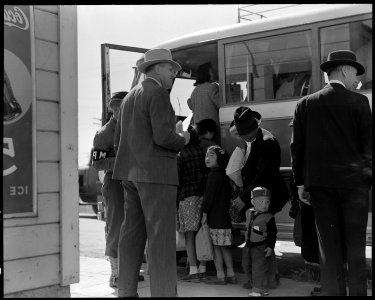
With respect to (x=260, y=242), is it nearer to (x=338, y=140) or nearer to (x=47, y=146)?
(x=338, y=140)

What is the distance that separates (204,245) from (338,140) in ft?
6.66

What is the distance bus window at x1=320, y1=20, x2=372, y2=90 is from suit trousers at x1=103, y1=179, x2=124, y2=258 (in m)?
2.41

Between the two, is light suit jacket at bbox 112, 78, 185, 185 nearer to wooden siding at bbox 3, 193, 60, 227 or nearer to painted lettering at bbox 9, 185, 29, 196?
wooden siding at bbox 3, 193, 60, 227

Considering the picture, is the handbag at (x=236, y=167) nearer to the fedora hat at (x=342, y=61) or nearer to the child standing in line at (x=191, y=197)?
the child standing in line at (x=191, y=197)

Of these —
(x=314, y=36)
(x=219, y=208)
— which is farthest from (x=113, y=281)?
(x=314, y=36)

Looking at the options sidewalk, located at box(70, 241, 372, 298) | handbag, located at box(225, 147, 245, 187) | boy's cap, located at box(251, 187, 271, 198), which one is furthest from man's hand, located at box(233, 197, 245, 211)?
sidewalk, located at box(70, 241, 372, 298)

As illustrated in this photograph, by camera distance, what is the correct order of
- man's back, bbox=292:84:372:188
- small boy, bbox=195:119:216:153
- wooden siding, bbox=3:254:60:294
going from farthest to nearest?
small boy, bbox=195:119:216:153
man's back, bbox=292:84:372:188
wooden siding, bbox=3:254:60:294

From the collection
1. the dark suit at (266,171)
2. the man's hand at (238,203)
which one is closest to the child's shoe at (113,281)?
the man's hand at (238,203)

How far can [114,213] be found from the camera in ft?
17.8

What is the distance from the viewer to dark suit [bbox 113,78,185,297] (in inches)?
167

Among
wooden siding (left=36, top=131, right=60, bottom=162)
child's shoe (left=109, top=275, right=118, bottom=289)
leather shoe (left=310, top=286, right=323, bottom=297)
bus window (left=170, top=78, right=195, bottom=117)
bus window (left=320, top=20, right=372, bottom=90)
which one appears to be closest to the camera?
wooden siding (left=36, top=131, right=60, bottom=162)

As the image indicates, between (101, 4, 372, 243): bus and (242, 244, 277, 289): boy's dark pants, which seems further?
(101, 4, 372, 243): bus

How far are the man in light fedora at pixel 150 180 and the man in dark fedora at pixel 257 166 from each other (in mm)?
1161

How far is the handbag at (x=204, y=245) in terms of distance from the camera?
566cm
